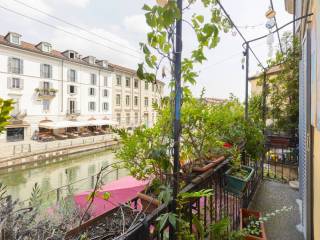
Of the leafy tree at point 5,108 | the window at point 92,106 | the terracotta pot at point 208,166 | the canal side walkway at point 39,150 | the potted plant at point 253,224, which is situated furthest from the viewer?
Answer: the window at point 92,106

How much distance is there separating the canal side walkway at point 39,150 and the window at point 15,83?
4.03 m

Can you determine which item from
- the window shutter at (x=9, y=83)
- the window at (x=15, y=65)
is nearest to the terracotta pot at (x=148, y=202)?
the window shutter at (x=9, y=83)

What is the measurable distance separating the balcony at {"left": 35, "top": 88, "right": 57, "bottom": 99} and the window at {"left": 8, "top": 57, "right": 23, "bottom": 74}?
5.51 feet

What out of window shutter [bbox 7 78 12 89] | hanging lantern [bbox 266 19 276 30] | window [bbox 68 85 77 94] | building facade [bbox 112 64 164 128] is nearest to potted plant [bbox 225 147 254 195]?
hanging lantern [bbox 266 19 276 30]

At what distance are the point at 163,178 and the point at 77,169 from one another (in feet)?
38.3

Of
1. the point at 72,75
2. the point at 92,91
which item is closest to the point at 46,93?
the point at 72,75

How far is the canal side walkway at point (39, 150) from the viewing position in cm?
1114

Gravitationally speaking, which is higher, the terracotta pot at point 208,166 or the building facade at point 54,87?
the building facade at point 54,87

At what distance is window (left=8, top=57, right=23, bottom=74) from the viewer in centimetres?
1412

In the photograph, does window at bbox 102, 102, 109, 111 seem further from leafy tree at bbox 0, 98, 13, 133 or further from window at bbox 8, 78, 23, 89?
leafy tree at bbox 0, 98, 13, 133

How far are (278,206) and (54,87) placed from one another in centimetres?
1780

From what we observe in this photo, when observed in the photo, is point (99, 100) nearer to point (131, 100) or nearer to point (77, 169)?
point (131, 100)

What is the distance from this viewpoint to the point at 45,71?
16.3m

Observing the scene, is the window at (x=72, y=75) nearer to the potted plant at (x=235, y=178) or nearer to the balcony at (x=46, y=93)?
the balcony at (x=46, y=93)
